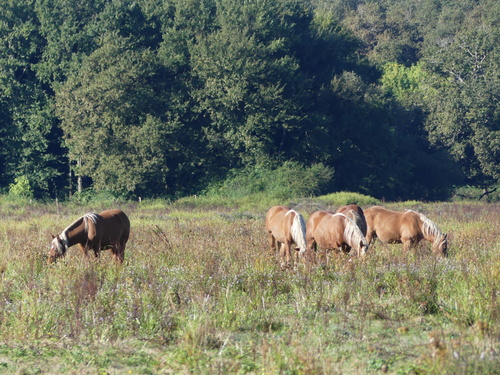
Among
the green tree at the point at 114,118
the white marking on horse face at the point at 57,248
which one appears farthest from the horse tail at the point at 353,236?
the green tree at the point at 114,118

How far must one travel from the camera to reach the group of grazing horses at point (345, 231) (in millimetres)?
12553

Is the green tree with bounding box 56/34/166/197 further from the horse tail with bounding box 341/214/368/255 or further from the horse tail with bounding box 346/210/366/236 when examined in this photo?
the horse tail with bounding box 341/214/368/255

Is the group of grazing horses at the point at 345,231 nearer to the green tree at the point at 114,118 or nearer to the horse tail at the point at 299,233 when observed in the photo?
the horse tail at the point at 299,233

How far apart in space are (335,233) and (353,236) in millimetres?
505

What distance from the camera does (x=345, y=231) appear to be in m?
12.5

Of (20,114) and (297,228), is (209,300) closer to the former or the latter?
(297,228)

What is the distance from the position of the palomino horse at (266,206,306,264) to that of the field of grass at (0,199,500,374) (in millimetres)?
1795

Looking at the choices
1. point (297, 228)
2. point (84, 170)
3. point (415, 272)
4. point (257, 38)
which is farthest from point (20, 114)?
point (415, 272)

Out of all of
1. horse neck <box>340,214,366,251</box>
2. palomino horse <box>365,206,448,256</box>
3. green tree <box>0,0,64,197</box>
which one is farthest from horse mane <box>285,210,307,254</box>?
green tree <box>0,0,64,197</box>

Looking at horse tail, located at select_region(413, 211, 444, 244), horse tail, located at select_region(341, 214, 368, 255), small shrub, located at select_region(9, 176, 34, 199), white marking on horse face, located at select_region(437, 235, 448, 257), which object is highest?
horse tail, located at select_region(341, 214, 368, 255)

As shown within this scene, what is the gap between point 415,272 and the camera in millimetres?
9719

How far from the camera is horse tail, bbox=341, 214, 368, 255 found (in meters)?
12.1

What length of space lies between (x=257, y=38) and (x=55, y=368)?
38150 millimetres

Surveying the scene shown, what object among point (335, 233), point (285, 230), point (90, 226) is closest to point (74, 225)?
point (90, 226)
